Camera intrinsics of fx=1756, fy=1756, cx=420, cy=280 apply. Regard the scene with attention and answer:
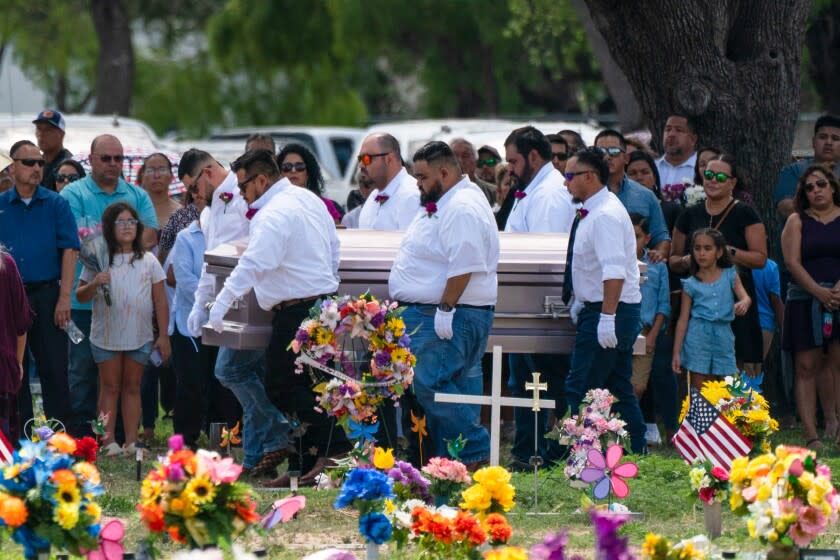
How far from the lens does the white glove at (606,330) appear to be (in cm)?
893

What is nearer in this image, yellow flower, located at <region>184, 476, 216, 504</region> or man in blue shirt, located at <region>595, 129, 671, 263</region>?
yellow flower, located at <region>184, 476, 216, 504</region>

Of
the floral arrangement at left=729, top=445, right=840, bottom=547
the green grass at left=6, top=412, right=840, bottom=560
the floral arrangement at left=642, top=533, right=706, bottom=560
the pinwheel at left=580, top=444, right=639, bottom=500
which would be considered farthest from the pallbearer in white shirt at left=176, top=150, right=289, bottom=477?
the floral arrangement at left=642, top=533, right=706, bottom=560

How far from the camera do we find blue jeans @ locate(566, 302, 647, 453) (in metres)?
9.07

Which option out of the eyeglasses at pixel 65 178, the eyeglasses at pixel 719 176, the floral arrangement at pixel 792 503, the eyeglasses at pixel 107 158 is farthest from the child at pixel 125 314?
the floral arrangement at pixel 792 503

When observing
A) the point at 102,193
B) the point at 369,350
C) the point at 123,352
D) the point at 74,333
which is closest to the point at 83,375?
the point at 123,352

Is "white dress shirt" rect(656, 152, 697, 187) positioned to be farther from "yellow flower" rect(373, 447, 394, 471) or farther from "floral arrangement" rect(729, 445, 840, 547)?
"floral arrangement" rect(729, 445, 840, 547)

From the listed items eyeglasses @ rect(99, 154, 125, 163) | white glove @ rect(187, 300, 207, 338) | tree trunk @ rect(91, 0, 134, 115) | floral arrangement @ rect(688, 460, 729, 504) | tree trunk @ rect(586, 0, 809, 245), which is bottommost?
floral arrangement @ rect(688, 460, 729, 504)

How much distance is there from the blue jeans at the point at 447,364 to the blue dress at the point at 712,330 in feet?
6.17

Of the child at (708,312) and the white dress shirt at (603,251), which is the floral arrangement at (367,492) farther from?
the child at (708,312)

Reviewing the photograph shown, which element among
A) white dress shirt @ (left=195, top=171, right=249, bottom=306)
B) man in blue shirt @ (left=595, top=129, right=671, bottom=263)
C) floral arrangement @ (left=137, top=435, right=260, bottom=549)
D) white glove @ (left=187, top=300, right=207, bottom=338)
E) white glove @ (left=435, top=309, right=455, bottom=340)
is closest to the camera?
floral arrangement @ (left=137, top=435, right=260, bottom=549)

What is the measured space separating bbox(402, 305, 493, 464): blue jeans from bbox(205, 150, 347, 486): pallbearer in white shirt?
1.73 ft

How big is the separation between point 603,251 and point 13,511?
4207mm

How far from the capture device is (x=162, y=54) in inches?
1511

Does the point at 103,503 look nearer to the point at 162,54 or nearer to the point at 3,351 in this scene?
the point at 3,351
